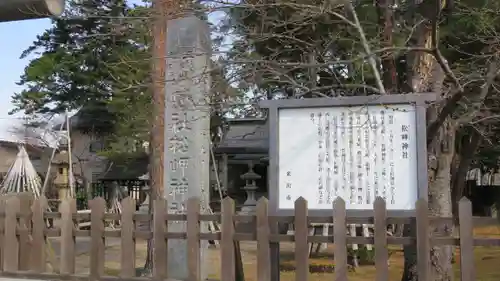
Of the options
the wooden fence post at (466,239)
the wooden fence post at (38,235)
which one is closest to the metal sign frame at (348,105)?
the wooden fence post at (466,239)

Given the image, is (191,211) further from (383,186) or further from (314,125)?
(383,186)

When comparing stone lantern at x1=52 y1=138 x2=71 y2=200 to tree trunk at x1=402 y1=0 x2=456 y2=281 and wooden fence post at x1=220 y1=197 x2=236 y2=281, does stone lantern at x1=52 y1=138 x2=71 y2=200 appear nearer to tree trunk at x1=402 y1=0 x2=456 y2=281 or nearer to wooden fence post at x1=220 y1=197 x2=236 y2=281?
wooden fence post at x1=220 y1=197 x2=236 y2=281

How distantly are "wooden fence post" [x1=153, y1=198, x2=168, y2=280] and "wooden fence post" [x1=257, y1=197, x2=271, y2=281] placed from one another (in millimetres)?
1165

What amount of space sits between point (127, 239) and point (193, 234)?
0.85m

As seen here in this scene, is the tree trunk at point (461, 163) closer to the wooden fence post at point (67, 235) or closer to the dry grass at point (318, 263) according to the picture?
the dry grass at point (318, 263)


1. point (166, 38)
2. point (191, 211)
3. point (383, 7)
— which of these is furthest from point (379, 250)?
point (166, 38)

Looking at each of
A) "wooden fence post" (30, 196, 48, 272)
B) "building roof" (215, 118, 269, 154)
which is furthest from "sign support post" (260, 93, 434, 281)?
"building roof" (215, 118, 269, 154)

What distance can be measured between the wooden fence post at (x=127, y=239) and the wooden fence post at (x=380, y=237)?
2837 millimetres

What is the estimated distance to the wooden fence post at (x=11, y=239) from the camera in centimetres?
713

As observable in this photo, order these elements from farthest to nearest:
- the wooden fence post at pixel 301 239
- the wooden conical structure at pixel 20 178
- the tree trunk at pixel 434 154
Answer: the wooden conical structure at pixel 20 178 < the tree trunk at pixel 434 154 < the wooden fence post at pixel 301 239

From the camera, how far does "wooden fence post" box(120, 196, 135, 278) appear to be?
257 inches

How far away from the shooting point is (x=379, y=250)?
5.62 metres

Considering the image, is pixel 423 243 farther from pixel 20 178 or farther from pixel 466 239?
pixel 20 178

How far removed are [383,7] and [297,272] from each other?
141 inches
